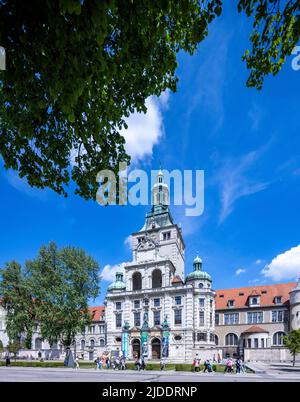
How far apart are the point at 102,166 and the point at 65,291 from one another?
33741 mm

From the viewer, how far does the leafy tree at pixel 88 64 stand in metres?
5.46

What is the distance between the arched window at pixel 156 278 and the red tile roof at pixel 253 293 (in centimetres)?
1545

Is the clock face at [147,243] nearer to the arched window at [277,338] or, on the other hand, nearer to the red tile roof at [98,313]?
the red tile roof at [98,313]

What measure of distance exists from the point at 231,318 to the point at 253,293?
6.27m

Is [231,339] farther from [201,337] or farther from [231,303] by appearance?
[201,337]

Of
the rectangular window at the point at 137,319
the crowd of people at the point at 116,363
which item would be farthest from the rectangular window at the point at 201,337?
the crowd of people at the point at 116,363

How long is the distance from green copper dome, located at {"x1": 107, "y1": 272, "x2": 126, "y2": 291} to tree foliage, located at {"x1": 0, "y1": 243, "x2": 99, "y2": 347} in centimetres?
1897

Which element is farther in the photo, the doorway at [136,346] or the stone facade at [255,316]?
the stone facade at [255,316]

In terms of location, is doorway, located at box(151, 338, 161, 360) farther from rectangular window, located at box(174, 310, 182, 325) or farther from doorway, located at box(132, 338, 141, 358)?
rectangular window, located at box(174, 310, 182, 325)

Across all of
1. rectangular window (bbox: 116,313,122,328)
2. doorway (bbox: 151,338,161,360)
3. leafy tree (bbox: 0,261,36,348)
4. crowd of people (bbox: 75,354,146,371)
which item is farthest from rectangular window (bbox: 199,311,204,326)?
leafy tree (bbox: 0,261,36,348)

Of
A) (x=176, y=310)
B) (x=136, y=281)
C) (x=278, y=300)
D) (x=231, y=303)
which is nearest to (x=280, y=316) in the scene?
(x=278, y=300)

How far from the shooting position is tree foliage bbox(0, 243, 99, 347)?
40250mm

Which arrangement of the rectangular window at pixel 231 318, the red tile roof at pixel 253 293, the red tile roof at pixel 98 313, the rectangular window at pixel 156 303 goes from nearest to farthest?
the rectangular window at pixel 156 303, the red tile roof at pixel 253 293, the rectangular window at pixel 231 318, the red tile roof at pixel 98 313

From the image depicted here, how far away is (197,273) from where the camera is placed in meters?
59.6
